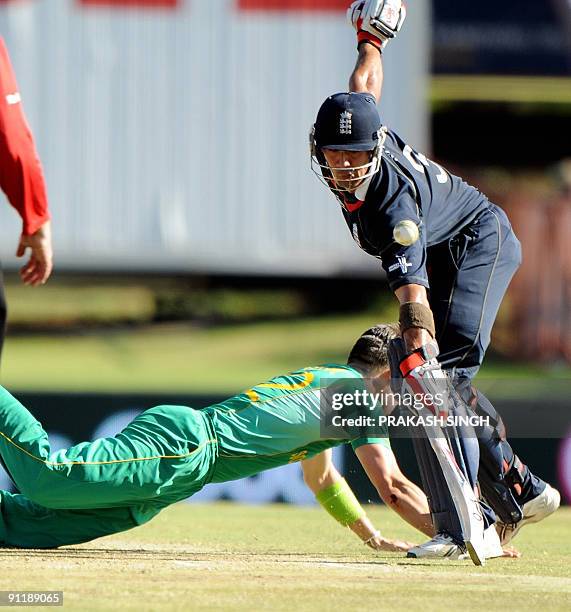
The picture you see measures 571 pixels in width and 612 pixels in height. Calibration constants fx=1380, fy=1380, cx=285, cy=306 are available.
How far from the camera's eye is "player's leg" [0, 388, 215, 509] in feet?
17.2

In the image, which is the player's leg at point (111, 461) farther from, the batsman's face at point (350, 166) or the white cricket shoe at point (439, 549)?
the batsman's face at point (350, 166)

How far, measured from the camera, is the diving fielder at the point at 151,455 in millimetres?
5258

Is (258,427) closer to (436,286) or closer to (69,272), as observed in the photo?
(436,286)

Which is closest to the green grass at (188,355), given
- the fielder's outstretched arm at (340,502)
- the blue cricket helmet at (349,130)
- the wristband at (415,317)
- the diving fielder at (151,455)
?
the fielder's outstretched arm at (340,502)

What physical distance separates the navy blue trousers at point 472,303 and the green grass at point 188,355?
9.23 m

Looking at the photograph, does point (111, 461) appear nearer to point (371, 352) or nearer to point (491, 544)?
point (371, 352)

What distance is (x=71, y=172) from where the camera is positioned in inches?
648

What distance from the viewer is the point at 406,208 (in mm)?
5559

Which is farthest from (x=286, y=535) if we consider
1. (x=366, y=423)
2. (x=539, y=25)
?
(x=539, y=25)

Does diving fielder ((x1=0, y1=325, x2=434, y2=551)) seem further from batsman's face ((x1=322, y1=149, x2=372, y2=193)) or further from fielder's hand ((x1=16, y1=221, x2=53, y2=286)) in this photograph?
batsman's face ((x1=322, y1=149, x2=372, y2=193))

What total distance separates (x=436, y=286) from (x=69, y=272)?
11370mm

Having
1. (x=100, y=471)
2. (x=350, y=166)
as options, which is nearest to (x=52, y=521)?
(x=100, y=471)

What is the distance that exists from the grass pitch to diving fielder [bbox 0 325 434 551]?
144 mm

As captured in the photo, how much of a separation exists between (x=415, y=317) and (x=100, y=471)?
135 centimetres
